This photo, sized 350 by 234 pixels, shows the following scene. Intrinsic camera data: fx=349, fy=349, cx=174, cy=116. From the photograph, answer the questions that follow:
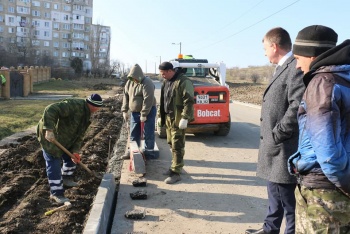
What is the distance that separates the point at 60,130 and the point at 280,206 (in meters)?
3.01

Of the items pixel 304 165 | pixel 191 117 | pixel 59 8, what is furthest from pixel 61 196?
pixel 59 8

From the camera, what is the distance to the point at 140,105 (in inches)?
264

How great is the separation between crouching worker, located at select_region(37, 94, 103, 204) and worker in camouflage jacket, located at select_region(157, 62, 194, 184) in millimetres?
1251

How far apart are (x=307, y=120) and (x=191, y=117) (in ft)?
11.5

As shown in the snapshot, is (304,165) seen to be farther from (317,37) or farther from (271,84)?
(271,84)

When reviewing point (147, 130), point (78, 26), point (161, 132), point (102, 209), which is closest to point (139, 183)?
point (102, 209)

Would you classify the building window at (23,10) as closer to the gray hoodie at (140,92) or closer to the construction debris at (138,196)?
the gray hoodie at (140,92)

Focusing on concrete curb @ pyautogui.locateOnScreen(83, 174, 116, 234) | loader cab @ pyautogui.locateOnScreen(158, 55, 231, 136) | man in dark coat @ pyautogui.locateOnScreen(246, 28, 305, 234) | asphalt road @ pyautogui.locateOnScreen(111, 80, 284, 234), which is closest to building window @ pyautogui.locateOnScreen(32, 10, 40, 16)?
loader cab @ pyautogui.locateOnScreen(158, 55, 231, 136)

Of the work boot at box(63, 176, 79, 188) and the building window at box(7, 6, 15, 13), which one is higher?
the building window at box(7, 6, 15, 13)

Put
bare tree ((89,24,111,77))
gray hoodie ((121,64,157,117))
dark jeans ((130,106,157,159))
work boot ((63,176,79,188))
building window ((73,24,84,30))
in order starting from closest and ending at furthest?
work boot ((63,176,79,188)) < gray hoodie ((121,64,157,117)) < dark jeans ((130,106,157,159)) < bare tree ((89,24,111,77)) < building window ((73,24,84,30))

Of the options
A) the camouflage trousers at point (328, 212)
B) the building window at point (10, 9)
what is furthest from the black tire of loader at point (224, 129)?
the building window at point (10, 9)

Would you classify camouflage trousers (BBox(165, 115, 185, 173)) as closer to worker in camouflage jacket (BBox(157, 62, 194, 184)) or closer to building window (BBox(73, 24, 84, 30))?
worker in camouflage jacket (BBox(157, 62, 194, 184))

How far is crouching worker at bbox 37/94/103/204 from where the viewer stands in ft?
14.7

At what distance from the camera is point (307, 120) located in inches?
81.1
